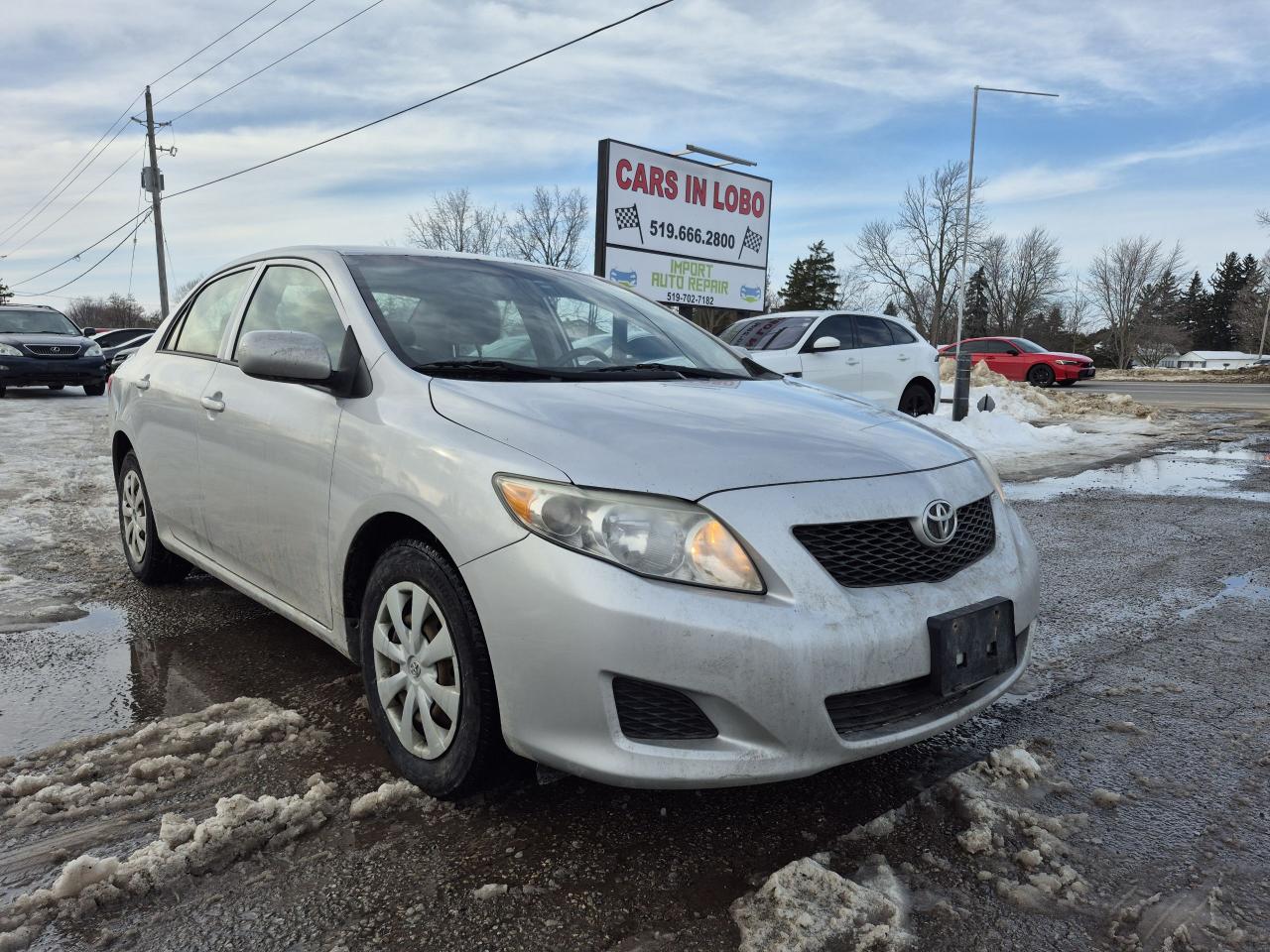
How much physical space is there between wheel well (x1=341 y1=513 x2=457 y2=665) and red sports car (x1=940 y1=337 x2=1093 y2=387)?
81.7 feet

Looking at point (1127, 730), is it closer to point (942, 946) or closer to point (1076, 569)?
point (942, 946)

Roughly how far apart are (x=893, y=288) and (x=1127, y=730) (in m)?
64.1

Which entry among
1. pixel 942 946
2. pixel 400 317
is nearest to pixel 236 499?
pixel 400 317

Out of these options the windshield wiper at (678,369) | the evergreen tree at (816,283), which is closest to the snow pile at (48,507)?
the windshield wiper at (678,369)

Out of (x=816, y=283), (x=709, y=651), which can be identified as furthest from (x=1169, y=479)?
(x=816, y=283)

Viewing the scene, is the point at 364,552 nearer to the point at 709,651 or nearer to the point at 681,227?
the point at 709,651

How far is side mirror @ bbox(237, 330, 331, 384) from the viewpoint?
271 centimetres

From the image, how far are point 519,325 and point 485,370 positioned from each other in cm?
44

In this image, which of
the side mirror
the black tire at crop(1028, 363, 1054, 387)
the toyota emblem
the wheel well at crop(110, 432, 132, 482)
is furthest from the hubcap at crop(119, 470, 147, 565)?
the black tire at crop(1028, 363, 1054, 387)

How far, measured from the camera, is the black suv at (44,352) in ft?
55.3

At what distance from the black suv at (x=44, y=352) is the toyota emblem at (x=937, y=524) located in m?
19.1

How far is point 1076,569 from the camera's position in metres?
5.02

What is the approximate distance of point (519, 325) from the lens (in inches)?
124

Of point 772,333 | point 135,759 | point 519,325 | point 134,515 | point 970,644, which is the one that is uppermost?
point 772,333
